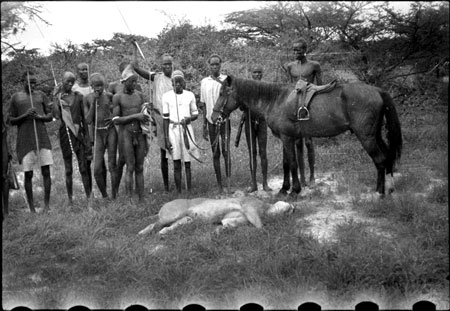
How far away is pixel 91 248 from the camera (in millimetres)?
5199

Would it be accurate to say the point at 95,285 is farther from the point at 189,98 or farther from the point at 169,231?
the point at 189,98

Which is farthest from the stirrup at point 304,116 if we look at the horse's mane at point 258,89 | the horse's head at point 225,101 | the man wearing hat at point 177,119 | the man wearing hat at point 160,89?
the man wearing hat at point 160,89

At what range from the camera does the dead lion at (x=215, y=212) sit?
592 cm

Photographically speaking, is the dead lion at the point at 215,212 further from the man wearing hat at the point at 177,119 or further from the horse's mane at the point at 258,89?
the horse's mane at the point at 258,89

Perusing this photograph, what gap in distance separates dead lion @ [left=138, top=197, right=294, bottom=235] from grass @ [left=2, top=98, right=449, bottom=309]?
0.49 ft

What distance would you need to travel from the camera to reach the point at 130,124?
6883 millimetres

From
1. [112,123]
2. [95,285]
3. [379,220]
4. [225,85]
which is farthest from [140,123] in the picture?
[379,220]

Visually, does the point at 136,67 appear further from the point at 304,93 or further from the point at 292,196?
the point at 292,196

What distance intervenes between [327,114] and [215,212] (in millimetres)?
2149

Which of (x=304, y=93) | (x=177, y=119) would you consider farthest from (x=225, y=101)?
(x=304, y=93)

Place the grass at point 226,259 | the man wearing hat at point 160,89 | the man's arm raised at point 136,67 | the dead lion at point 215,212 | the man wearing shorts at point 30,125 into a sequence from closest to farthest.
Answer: the grass at point 226,259, the dead lion at point 215,212, the man wearing shorts at point 30,125, the man's arm raised at point 136,67, the man wearing hat at point 160,89

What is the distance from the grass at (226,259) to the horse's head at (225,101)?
1526 mm

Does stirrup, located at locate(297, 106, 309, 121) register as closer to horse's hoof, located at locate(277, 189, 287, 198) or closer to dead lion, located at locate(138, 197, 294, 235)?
horse's hoof, located at locate(277, 189, 287, 198)

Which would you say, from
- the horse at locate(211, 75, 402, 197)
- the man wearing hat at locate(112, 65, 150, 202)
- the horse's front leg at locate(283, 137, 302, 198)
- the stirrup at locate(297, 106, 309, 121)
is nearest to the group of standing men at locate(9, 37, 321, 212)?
the man wearing hat at locate(112, 65, 150, 202)
